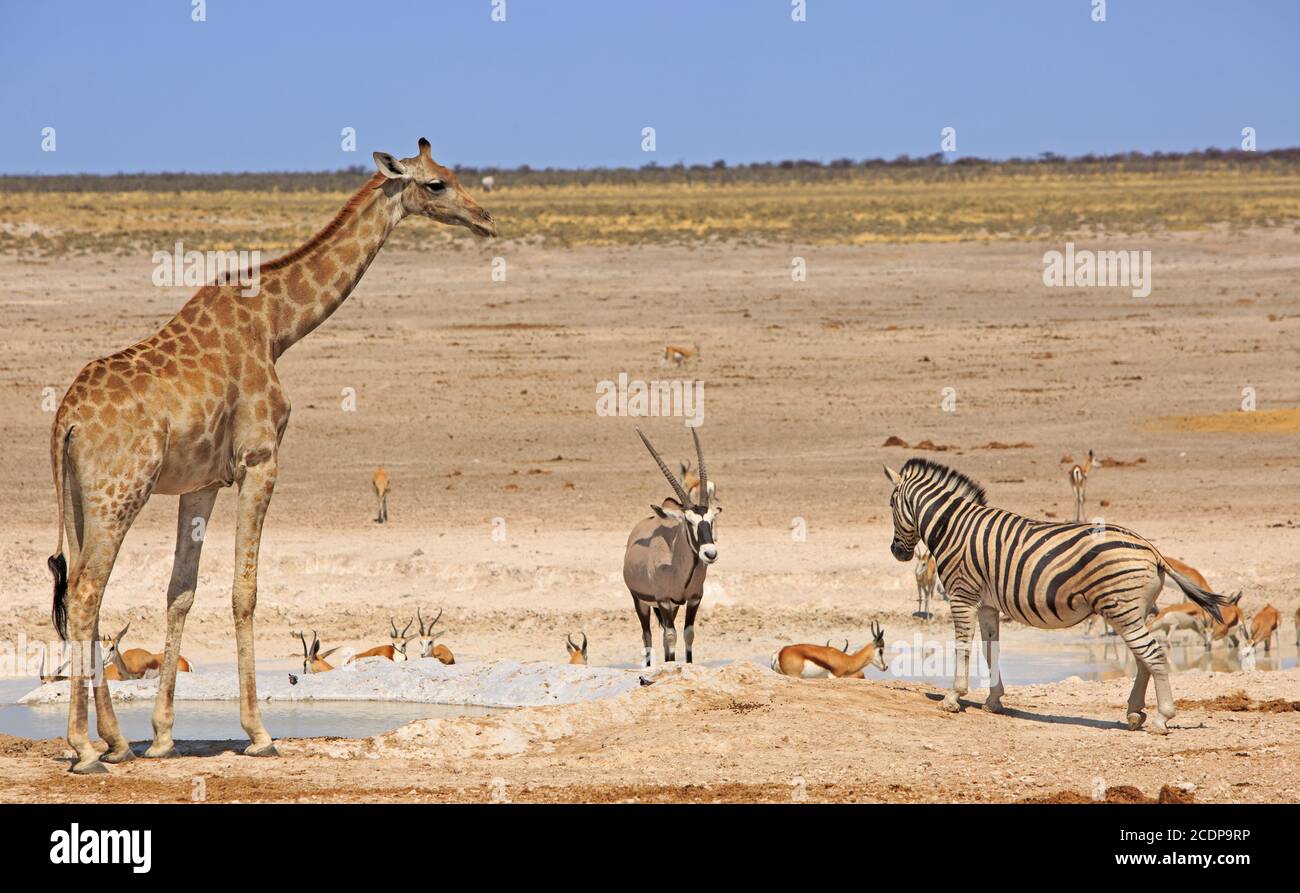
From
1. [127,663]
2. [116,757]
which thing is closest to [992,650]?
[116,757]

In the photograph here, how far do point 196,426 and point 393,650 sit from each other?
5931 millimetres

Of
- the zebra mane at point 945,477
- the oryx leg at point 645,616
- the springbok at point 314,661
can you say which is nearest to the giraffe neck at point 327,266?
the zebra mane at point 945,477

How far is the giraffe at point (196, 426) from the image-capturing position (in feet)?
30.1

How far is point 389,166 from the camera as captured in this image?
34.1 feet

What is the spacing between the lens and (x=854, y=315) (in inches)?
1443

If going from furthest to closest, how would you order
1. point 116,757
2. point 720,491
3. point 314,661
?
point 720,491 → point 314,661 → point 116,757

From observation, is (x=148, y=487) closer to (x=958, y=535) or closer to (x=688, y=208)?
(x=958, y=535)

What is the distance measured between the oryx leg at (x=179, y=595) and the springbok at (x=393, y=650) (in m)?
4.21

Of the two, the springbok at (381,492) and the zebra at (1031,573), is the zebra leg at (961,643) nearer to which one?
the zebra at (1031,573)

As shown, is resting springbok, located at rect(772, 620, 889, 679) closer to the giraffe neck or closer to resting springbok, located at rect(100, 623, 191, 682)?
resting springbok, located at rect(100, 623, 191, 682)

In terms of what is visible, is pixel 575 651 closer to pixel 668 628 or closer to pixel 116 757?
pixel 668 628

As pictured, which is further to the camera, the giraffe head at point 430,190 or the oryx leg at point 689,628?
the oryx leg at point 689,628

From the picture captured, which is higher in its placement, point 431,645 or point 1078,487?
point 1078,487

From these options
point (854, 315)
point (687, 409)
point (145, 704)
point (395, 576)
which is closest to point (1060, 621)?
point (145, 704)
